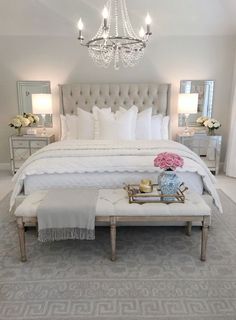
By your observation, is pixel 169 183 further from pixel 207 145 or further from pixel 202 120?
pixel 202 120

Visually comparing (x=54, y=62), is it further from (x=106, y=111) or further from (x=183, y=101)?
(x=183, y=101)

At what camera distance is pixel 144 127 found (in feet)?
15.1

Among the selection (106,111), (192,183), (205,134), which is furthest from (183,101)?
(192,183)

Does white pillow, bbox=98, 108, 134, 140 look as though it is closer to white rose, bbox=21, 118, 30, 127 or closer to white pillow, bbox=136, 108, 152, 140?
white pillow, bbox=136, 108, 152, 140

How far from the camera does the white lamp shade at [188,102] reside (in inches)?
197

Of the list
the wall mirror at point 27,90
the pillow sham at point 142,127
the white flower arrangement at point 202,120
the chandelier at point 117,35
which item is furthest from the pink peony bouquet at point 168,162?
the wall mirror at point 27,90

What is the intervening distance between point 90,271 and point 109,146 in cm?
167

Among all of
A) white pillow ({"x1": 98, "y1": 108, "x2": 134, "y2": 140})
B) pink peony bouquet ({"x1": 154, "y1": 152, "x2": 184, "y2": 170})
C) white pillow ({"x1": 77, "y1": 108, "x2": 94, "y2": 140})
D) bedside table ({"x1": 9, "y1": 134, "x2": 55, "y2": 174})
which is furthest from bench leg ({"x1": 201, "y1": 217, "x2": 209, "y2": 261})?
bedside table ({"x1": 9, "y1": 134, "x2": 55, "y2": 174})

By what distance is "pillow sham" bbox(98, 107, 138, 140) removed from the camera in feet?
14.4

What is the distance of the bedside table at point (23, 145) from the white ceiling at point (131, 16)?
1879mm

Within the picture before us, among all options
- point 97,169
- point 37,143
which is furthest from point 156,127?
point 37,143

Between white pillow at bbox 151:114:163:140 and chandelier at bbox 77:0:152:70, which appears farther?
white pillow at bbox 151:114:163:140

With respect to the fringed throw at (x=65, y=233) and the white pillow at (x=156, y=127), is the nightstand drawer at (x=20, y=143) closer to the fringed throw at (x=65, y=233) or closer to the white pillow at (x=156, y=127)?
the white pillow at (x=156, y=127)

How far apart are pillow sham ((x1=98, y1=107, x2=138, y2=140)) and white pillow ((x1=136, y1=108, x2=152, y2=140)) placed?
13 centimetres
